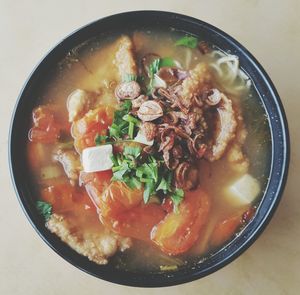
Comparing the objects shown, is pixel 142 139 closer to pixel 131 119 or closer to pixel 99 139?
pixel 131 119

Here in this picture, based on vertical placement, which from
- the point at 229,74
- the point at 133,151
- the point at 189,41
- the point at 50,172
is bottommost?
the point at 50,172

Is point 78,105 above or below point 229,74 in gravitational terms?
below

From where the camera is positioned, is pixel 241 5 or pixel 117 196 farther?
pixel 241 5

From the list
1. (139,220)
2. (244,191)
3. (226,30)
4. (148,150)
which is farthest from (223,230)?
(226,30)

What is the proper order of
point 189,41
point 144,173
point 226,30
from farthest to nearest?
point 226,30, point 189,41, point 144,173

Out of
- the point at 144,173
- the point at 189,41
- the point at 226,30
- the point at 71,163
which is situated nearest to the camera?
the point at 144,173

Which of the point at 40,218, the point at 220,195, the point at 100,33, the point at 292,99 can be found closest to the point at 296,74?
the point at 292,99

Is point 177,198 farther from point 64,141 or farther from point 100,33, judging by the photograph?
point 100,33

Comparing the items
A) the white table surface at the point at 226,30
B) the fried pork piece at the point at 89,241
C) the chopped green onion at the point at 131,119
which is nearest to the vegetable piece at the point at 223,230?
the white table surface at the point at 226,30
